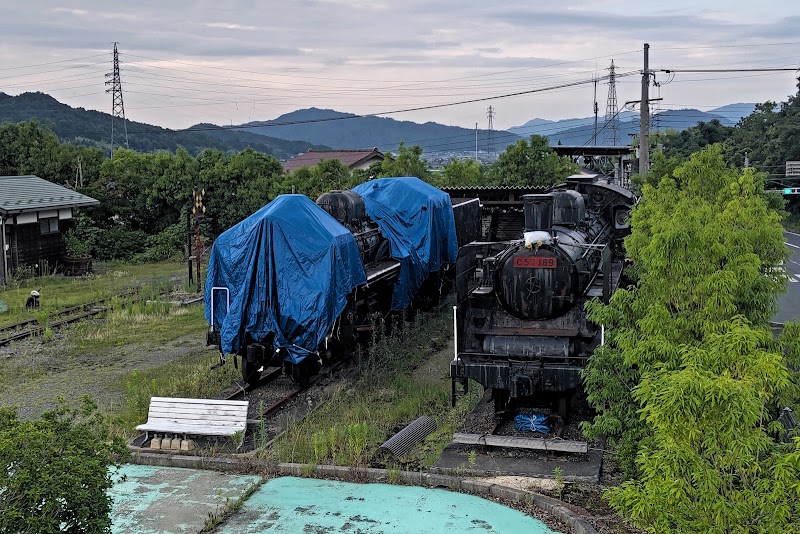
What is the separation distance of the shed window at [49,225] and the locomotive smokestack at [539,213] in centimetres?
1915

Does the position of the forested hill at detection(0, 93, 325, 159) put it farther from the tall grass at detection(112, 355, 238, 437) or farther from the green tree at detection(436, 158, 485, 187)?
the tall grass at detection(112, 355, 238, 437)

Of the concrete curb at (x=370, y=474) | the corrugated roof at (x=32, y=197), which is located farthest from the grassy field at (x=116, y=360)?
the corrugated roof at (x=32, y=197)

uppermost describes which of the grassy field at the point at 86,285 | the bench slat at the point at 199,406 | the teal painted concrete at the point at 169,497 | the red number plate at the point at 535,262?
the red number plate at the point at 535,262

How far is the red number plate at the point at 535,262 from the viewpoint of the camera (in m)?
10.4

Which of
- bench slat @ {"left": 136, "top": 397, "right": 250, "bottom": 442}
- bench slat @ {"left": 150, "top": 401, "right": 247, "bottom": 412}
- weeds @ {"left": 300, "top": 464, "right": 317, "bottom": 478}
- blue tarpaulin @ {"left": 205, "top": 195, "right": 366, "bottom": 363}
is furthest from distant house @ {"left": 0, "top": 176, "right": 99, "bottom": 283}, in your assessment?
weeds @ {"left": 300, "top": 464, "right": 317, "bottom": 478}

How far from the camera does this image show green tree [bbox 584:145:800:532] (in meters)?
4.83

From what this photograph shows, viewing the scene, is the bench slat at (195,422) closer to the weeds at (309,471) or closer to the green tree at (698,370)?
the weeds at (309,471)

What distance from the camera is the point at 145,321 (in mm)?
18438

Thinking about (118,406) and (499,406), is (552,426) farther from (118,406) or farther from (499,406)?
(118,406)

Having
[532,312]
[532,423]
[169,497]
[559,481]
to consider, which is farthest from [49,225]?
[559,481]

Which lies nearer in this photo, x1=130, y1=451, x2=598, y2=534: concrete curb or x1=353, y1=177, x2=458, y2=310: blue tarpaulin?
x1=130, y1=451, x2=598, y2=534: concrete curb

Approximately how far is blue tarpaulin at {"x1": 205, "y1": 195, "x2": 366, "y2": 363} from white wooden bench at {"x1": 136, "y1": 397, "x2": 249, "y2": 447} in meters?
1.84

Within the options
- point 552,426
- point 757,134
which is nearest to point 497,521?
point 552,426

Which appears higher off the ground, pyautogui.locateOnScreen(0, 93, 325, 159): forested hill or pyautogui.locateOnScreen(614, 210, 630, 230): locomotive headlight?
pyautogui.locateOnScreen(0, 93, 325, 159): forested hill
